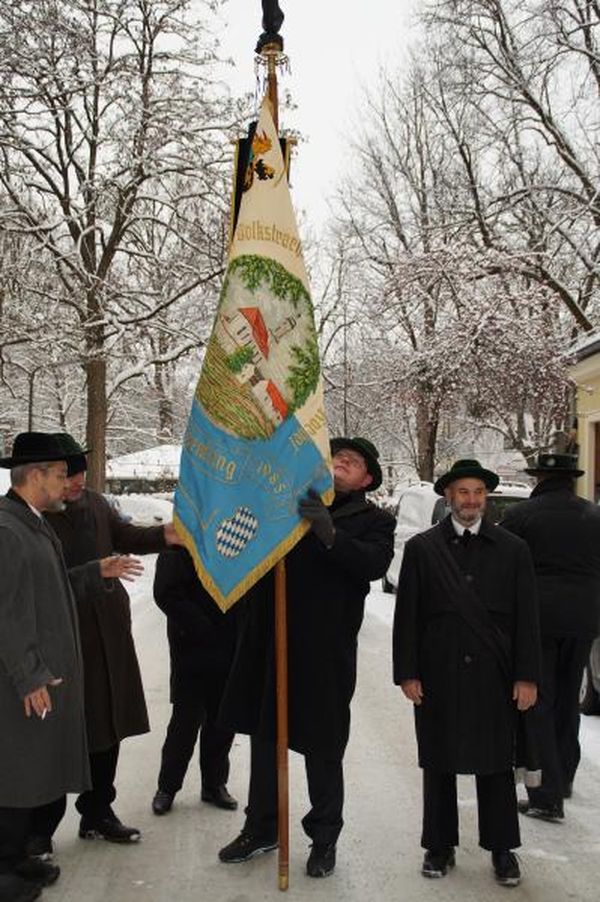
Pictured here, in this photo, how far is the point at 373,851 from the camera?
4.90m

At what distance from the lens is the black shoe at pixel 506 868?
14.8 ft

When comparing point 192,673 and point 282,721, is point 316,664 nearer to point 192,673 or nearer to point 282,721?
point 282,721

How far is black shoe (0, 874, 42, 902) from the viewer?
4143 mm

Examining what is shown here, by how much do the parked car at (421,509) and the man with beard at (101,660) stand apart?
28.1 ft

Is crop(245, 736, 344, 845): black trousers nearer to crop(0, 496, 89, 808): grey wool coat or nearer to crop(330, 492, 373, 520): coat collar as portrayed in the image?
crop(0, 496, 89, 808): grey wool coat

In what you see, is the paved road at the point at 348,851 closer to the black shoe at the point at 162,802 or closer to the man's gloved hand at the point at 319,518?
the black shoe at the point at 162,802

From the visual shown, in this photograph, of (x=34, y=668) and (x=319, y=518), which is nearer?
(x=34, y=668)

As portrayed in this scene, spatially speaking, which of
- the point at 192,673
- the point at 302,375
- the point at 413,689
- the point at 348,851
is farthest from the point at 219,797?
the point at 302,375

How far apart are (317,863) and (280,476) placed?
1.75 meters

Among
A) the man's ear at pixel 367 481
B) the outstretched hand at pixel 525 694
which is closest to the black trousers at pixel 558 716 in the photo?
the outstretched hand at pixel 525 694

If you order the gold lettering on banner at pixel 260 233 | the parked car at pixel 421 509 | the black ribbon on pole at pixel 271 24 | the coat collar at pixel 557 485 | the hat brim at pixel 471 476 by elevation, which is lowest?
the parked car at pixel 421 509

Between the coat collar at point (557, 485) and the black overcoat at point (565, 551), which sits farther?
the coat collar at point (557, 485)

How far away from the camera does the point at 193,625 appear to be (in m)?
5.27

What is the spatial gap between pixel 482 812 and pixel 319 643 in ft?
3.43
